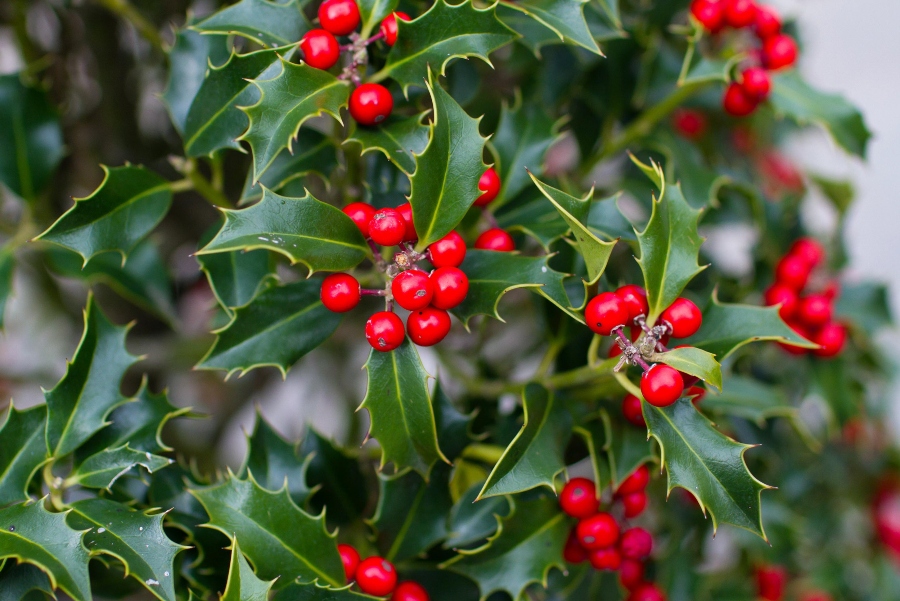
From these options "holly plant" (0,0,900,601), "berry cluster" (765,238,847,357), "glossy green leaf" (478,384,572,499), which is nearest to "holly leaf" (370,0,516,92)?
"holly plant" (0,0,900,601)

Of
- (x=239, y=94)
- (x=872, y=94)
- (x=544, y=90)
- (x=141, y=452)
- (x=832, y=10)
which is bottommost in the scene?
(x=872, y=94)

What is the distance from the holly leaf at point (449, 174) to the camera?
22.9 inches

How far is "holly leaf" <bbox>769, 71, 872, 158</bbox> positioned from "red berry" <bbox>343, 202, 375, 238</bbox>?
55 cm

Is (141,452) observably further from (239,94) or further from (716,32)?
(716,32)

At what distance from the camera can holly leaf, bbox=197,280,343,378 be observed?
0.64 m

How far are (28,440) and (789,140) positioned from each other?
56.4 inches

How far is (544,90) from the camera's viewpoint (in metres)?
0.92

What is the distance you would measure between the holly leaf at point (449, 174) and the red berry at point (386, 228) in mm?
17

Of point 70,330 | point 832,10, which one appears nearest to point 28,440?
point 70,330

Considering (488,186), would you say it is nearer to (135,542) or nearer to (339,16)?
(339,16)

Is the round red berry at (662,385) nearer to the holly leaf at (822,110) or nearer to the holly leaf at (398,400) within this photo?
the holly leaf at (398,400)

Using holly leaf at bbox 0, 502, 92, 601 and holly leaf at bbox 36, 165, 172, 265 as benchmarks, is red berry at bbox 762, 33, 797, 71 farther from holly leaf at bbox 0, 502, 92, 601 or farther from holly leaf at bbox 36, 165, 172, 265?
holly leaf at bbox 0, 502, 92, 601

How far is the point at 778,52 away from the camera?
2.86ft

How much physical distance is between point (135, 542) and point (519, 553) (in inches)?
13.7
